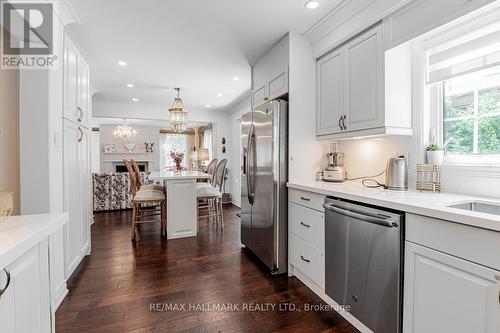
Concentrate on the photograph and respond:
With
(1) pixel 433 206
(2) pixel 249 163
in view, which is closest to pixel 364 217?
(1) pixel 433 206

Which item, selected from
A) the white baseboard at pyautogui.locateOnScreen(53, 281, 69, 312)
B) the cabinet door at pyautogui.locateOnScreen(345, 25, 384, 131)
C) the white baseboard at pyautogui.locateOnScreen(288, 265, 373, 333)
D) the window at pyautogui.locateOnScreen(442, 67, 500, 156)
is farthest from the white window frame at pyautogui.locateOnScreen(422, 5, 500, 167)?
the white baseboard at pyautogui.locateOnScreen(53, 281, 69, 312)

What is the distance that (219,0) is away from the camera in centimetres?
207

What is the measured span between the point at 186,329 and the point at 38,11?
8.25 feet

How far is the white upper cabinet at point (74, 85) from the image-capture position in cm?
227

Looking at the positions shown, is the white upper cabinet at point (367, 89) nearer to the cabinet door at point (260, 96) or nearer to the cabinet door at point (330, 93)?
the cabinet door at point (330, 93)

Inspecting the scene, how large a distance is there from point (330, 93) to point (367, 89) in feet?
1.46

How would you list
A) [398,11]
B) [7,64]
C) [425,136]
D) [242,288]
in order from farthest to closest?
[242,288] → [425,136] → [398,11] → [7,64]

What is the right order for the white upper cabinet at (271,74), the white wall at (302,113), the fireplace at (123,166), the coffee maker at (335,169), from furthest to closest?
the fireplace at (123,166) < the white upper cabinet at (271,74) < the white wall at (302,113) < the coffee maker at (335,169)

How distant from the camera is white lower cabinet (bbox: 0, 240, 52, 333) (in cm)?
83

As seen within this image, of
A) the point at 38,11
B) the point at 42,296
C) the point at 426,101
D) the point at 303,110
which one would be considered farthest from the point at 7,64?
the point at 426,101

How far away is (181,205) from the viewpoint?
146 inches

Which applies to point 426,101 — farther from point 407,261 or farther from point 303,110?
point 407,261

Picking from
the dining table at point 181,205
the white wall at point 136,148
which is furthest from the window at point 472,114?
the white wall at point 136,148

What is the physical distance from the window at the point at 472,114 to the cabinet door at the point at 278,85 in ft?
4.47
